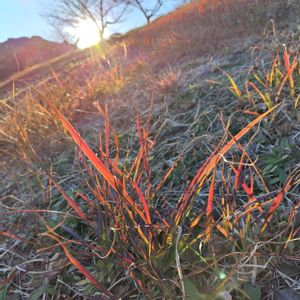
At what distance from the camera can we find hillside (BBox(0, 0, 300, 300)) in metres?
0.60

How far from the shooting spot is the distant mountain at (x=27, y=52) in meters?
13.7

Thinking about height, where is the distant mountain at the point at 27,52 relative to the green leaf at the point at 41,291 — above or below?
above

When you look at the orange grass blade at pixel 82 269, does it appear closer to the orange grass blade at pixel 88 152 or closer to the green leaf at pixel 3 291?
the orange grass blade at pixel 88 152

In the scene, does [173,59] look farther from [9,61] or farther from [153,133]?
[9,61]

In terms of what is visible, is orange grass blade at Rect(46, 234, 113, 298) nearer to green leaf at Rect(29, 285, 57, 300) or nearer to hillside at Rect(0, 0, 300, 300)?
hillside at Rect(0, 0, 300, 300)

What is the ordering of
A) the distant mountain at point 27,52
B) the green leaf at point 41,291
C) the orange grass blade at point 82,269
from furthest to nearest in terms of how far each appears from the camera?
the distant mountain at point 27,52
the green leaf at point 41,291
the orange grass blade at point 82,269

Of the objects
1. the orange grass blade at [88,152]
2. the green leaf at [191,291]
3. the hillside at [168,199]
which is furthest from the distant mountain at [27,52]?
the green leaf at [191,291]

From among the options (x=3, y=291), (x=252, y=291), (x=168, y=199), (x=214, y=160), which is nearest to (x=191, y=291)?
(x=252, y=291)

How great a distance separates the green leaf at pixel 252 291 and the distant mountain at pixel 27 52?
11923 mm

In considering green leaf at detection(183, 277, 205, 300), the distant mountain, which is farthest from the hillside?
the distant mountain

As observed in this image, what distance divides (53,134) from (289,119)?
1075 millimetres

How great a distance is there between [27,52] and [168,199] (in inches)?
737

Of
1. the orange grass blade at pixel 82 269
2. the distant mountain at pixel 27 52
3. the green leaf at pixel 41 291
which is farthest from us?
the distant mountain at pixel 27 52

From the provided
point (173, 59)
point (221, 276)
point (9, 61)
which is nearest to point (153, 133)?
point (221, 276)
